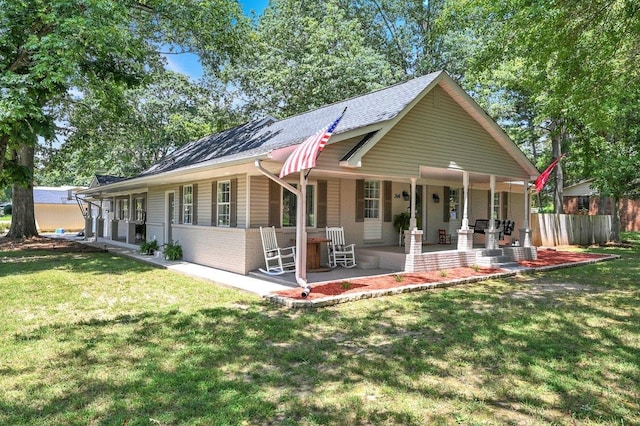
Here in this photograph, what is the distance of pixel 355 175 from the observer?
1003 centimetres

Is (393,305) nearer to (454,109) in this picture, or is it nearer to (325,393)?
(325,393)

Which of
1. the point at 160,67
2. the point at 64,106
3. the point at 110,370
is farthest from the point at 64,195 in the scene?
the point at 110,370

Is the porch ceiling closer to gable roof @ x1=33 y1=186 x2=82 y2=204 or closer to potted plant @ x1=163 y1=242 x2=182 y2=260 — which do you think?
potted plant @ x1=163 y1=242 x2=182 y2=260

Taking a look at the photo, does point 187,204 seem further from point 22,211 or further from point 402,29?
point 402,29

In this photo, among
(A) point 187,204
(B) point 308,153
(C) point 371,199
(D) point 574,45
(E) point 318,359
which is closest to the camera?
(E) point 318,359

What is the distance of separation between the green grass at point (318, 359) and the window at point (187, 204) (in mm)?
5329

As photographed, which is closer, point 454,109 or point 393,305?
point 393,305

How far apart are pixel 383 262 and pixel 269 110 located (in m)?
16.1

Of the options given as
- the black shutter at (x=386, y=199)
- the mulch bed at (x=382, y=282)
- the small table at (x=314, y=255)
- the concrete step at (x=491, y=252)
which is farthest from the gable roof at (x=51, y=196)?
the concrete step at (x=491, y=252)

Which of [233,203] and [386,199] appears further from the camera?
[386,199]

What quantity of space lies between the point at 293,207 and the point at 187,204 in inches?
171

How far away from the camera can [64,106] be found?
65.6ft

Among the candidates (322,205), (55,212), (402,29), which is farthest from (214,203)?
(55,212)

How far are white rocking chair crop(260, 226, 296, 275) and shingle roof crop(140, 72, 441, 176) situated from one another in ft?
6.58
